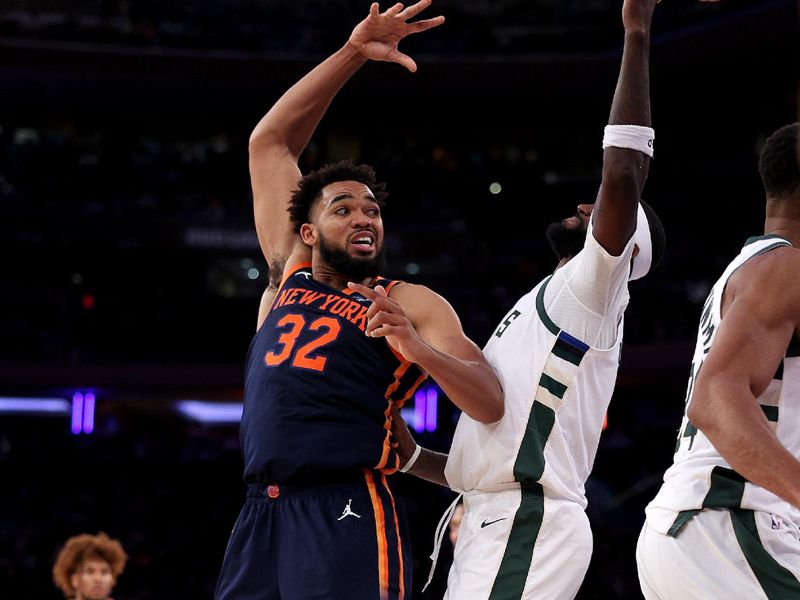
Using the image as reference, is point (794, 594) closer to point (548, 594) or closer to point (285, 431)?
point (548, 594)

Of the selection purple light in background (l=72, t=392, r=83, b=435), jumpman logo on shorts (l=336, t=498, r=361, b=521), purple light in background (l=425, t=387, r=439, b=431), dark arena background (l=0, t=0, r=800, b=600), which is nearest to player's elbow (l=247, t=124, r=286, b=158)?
jumpman logo on shorts (l=336, t=498, r=361, b=521)

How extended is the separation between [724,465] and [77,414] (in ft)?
54.5

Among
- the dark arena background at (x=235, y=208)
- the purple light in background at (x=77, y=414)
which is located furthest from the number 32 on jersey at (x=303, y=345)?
the purple light in background at (x=77, y=414)

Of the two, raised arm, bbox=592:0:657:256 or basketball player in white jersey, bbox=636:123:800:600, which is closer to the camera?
basketball player in white jersey, bbox=636:123:800:600

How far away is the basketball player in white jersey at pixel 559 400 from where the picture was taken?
11.3ft

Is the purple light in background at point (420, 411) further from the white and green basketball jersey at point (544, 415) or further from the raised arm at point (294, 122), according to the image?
the white and green basketball jersey at point (544, 415)

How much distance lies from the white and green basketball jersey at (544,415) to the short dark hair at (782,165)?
0.62 meters

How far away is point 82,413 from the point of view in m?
18.2

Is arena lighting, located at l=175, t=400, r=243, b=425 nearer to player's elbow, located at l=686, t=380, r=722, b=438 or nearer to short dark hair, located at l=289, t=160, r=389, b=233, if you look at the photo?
short dark hair, located at l=289, t=160, r=389, b=233

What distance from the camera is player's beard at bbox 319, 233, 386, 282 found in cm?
410

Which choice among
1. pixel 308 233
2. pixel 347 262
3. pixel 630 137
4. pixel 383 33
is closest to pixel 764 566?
pixel 630 137

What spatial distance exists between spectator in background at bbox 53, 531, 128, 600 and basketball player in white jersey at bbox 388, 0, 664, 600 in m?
3.81

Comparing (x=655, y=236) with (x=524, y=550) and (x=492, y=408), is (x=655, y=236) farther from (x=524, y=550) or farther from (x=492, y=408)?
(x=524, y=550)

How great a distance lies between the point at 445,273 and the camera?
64.2ft
